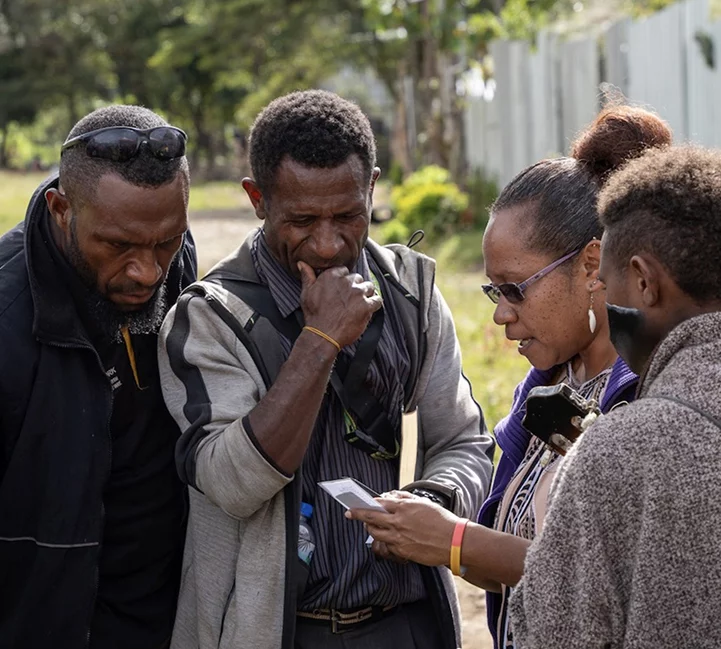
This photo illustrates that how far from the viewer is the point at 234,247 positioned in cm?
1988

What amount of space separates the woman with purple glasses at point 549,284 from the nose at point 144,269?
813 millimetres

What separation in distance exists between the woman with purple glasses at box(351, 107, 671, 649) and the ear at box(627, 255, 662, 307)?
24.4 inches

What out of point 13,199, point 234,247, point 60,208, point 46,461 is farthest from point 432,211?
point 46,461

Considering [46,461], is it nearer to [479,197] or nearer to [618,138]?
[618,138]

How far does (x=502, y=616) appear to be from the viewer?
2.96 meters

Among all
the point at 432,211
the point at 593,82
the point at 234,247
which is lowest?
the point at 234,247

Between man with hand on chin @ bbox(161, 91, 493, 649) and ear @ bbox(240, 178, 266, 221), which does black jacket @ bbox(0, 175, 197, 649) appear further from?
ear @ bbox(240, 178, 266, 221)

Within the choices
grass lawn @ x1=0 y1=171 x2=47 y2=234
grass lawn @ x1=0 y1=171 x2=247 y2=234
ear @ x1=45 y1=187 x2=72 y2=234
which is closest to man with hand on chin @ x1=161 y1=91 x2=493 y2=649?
ear @ x1=45 y1=187 x2=72 y2=234

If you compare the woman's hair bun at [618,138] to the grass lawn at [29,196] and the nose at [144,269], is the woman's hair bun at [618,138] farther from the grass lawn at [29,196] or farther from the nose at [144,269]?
the grass lawn at [29,196]

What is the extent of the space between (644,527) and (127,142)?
171 cm

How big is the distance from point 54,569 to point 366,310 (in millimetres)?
1030

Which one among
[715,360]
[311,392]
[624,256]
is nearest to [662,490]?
[715,360]

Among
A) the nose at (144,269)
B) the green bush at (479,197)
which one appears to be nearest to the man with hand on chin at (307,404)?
the nose at (144,269)

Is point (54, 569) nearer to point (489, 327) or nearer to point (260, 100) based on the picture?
point (489, 327)
